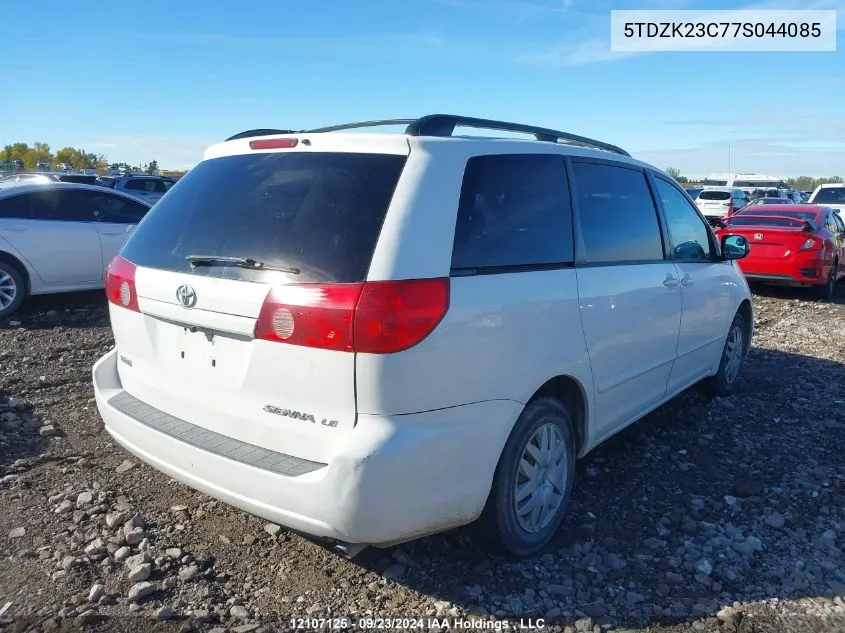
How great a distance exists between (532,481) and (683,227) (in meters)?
2.55

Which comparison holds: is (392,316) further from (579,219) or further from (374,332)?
(579,219)

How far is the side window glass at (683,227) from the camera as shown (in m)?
4.69

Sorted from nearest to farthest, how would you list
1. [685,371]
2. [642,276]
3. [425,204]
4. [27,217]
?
[425,204] → [642,276] → [685,371] → [27,217]

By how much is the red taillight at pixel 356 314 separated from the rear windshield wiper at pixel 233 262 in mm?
78

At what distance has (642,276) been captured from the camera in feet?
13.2

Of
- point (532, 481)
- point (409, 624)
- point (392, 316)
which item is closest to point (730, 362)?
point (532, 481)

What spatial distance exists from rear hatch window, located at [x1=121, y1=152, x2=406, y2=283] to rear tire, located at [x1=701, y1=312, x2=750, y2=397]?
395 cm

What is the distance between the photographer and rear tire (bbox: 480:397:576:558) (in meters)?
2.99

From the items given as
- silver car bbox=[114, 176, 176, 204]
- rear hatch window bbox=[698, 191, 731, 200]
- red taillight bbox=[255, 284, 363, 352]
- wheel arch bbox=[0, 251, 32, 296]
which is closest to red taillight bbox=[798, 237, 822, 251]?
red taillight bbox=[255, 284, 363, 352]

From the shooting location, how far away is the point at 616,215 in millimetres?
3990

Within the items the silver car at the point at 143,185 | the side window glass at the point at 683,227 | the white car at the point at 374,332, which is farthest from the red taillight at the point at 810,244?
the silver car at the point at 143,185

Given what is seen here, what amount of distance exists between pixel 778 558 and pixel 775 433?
74.1 inches

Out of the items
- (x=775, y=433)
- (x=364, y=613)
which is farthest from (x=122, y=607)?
(x=775, y=433)

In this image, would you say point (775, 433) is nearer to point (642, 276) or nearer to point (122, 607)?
point (642, 276)
